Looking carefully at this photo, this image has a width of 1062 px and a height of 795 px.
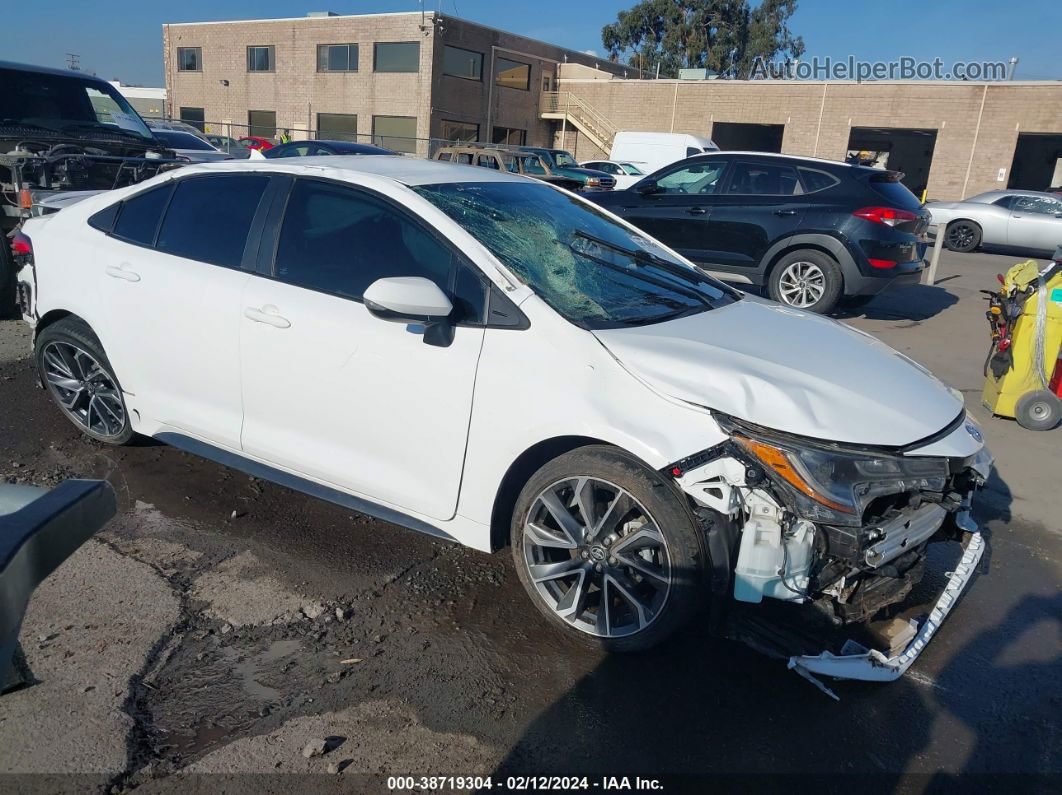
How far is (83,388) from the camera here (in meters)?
4.71

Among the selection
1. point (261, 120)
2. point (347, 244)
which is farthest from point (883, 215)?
point (261, 120)

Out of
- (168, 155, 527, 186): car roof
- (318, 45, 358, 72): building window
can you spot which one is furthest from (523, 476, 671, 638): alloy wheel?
(318, 45, 358, 72): building window

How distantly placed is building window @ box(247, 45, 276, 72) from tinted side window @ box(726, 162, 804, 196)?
1467 inches

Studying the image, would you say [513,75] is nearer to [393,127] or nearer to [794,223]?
[393,127]

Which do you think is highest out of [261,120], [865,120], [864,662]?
[865,120]

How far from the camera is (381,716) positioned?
276 centimetres

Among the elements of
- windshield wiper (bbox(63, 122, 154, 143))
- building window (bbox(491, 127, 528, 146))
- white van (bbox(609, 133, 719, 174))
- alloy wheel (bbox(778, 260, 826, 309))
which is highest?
building window (bbox(491, 127, 528, 146))

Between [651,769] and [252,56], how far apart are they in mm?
45562

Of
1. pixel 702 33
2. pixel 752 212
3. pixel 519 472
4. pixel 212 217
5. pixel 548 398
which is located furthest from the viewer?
pixel 702 33

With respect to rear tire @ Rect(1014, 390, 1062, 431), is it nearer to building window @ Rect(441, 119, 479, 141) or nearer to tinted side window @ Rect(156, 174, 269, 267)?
tinted side window @ Rect(156, 174, 269, 267)

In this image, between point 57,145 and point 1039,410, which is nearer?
point 1039,410

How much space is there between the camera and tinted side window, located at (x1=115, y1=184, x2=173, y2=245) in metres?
4.29

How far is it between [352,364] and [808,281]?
23.7 ft

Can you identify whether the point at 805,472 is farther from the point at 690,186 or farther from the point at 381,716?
the point at 690,186
